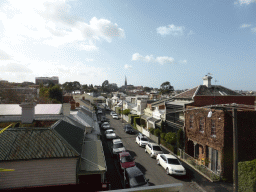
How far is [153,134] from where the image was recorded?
27.8m

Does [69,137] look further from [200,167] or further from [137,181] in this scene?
[200,167]

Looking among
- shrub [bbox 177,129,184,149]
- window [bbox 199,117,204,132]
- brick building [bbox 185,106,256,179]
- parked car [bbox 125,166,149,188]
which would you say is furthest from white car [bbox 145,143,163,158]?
parked car [bbox 125,166,149,188]

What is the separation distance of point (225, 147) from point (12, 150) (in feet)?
54.1

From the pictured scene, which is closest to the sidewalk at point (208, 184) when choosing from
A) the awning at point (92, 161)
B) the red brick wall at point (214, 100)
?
the awning at point (92, 161)

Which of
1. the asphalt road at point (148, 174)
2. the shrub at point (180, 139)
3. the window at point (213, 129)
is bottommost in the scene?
the asphalt road at point (148, 174)

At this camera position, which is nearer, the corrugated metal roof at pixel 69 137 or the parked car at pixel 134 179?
the corrugated metal roof at pixel 69 137

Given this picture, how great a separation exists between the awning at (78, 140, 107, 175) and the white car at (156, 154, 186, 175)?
21.5 ft

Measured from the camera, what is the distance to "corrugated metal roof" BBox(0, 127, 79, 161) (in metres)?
9.69

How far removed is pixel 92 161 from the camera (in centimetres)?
1166

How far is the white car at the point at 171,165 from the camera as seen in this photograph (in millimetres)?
14828

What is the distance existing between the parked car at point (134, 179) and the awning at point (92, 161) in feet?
8.41

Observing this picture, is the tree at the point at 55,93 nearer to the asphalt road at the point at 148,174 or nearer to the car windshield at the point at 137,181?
the asphalt road at the point at 148,174

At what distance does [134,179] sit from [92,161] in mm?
3533

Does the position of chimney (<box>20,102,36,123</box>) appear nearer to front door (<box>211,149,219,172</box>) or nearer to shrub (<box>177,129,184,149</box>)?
shrub (<box>177,129,184,149</box>)
